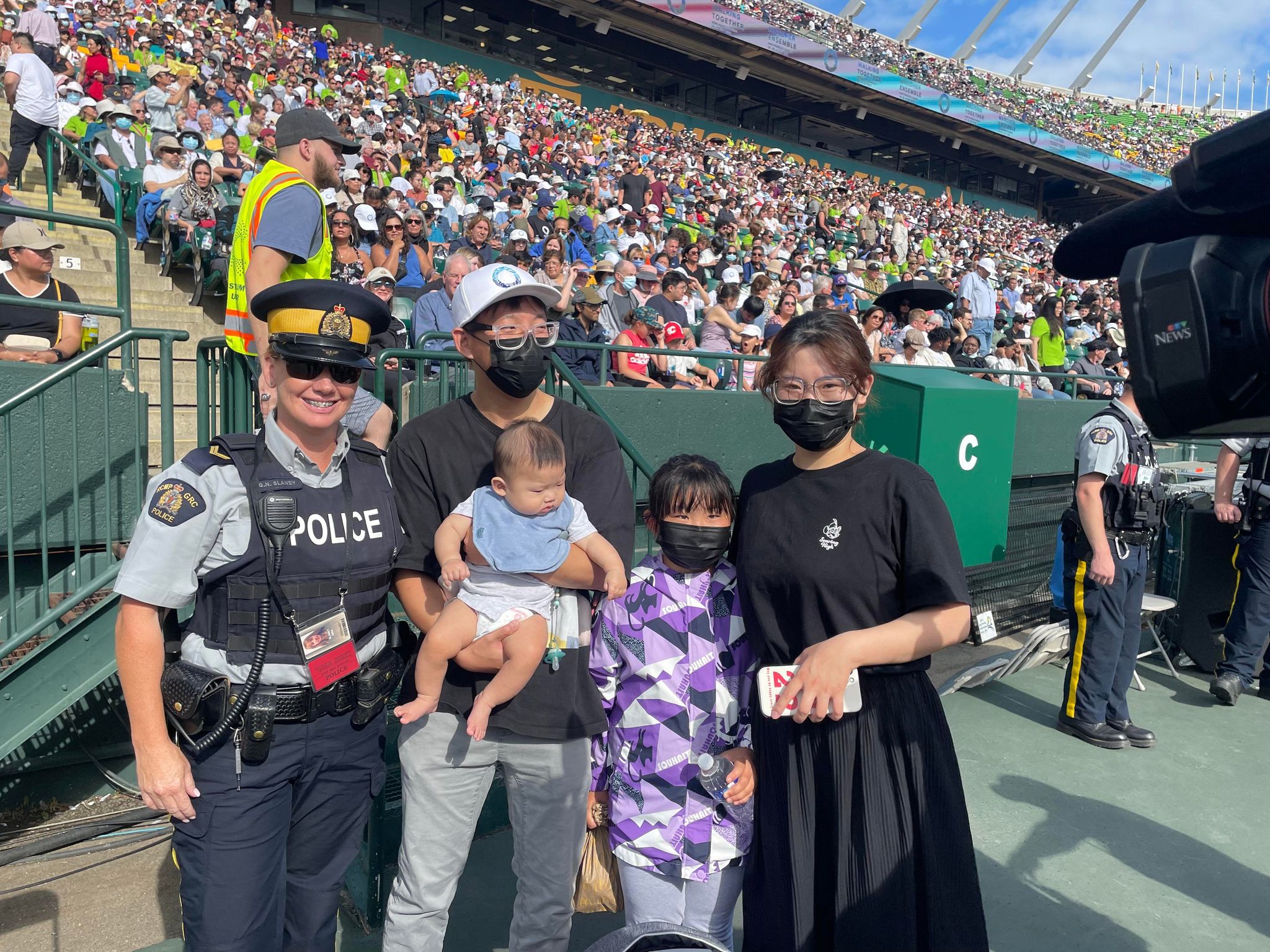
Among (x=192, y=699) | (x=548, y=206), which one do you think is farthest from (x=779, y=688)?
(x=548, y=206)

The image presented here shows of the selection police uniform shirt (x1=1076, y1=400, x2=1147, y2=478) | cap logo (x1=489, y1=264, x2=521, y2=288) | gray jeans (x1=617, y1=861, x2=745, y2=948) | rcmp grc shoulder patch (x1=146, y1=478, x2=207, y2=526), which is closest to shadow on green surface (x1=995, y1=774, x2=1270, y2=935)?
police uniform shirt (x1=1076, y1=400, x2=1147, y2=478)

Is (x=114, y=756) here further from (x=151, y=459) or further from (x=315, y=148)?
(x=315, y=148)

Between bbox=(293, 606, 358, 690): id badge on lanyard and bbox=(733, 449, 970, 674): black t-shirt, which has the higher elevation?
bbox=(733, 449, 970, 674): black t-shirt

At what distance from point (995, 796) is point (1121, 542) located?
1.58m

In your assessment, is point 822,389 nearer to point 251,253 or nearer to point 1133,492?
point 251,253

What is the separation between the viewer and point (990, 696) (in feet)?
18.7

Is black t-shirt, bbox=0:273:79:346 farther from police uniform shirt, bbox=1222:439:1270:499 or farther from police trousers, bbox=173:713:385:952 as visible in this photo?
police uniform shirt, bbox=1222:439:1270:499

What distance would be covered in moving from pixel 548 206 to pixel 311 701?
13850mm

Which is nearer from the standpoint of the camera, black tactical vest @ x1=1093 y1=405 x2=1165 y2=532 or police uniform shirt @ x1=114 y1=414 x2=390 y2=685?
police uniform shirt @ x1=114 y1=414 x2=390 y2=685

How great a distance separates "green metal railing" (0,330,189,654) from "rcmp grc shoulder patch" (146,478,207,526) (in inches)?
53.1

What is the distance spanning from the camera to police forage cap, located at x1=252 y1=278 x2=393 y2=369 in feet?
6.84

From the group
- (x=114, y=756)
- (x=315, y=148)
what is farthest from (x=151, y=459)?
(x=315, y=148)

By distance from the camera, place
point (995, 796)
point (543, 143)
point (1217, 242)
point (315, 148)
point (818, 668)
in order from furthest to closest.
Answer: point (543, 143) < point (995, 796) < point (315, 148) < point (818, 668) < point (1217, 242)

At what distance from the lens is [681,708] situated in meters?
2.21
